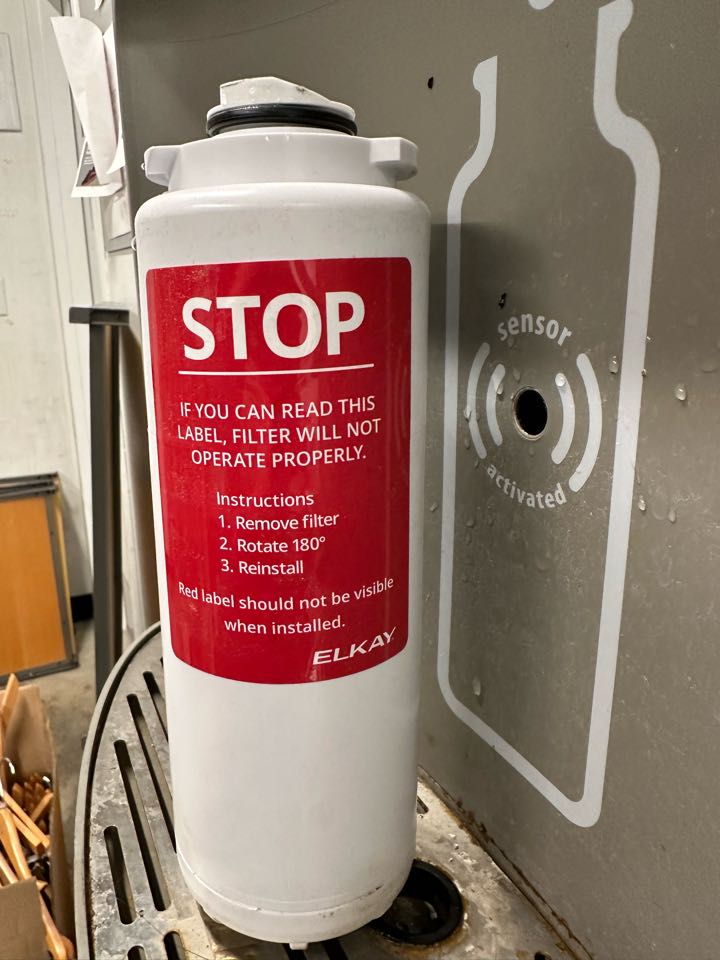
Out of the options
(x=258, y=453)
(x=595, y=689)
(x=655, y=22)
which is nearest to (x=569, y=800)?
(x=595, y=689)

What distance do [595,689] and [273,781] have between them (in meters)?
0.20

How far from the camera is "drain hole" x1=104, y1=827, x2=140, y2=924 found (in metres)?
0.47

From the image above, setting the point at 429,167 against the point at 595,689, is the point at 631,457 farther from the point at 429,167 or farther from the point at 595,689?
the point at 429,167

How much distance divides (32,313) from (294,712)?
1.67 meters

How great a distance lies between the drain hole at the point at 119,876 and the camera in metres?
0.47

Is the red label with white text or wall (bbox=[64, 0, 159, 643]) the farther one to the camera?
wall (bbox=[64, 0, 159, 643])

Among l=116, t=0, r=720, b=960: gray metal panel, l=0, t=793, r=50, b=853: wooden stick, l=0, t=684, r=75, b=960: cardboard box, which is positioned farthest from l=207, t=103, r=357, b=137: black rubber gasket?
l=0, t=793, r=50, b=853: wooden stick

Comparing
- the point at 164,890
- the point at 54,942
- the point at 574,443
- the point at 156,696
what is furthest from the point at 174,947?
the point at 54,942

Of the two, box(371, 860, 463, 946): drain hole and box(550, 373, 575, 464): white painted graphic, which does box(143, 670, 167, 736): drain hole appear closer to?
box(371, 860, 463, 946): drain hole

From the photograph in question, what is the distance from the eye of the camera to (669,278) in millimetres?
352

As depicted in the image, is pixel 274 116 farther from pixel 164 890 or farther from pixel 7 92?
pixel 7 92

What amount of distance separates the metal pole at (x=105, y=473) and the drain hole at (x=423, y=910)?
0.84 meters

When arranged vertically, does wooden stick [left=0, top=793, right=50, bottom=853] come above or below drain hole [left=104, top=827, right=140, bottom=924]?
below

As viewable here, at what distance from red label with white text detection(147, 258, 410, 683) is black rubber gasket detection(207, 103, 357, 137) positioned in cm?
8
